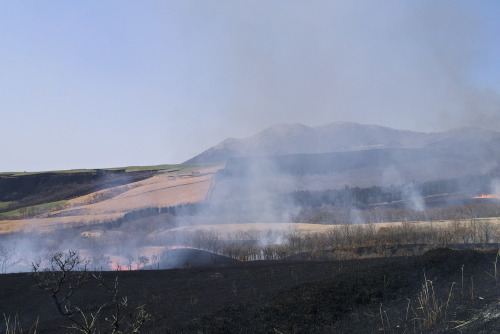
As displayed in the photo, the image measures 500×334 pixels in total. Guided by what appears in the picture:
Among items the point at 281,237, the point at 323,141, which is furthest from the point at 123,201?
the point at 323,141

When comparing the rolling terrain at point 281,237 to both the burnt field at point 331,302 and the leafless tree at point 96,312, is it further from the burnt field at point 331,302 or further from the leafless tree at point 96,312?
the leafless tree at point 96,312

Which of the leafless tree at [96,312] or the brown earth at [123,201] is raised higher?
the brown earth at [123,201]

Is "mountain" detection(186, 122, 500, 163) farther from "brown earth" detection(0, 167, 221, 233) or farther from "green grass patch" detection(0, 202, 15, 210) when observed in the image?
"green grass patch" detection(0, 202, 15, 210)

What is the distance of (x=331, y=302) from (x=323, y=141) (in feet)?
367

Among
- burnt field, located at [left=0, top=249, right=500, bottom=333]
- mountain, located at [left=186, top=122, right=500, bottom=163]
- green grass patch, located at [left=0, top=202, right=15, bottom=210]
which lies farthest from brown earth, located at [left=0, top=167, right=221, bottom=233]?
burnt field, located at [left=0, top=249, right=500, bottom=333]

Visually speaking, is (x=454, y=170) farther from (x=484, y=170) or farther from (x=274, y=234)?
(x=274, y=234)

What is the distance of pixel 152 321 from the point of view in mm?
16031

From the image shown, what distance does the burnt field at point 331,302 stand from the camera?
10990 mm

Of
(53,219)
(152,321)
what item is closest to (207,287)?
(152,321)

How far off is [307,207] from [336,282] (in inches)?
2201

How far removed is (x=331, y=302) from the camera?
14.3m

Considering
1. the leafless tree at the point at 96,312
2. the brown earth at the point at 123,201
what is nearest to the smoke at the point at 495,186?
the brown earth at the point at 123,201

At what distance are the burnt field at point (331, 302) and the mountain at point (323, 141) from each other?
80.6 m

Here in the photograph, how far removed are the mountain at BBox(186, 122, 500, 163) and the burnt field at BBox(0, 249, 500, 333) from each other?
80.6m
